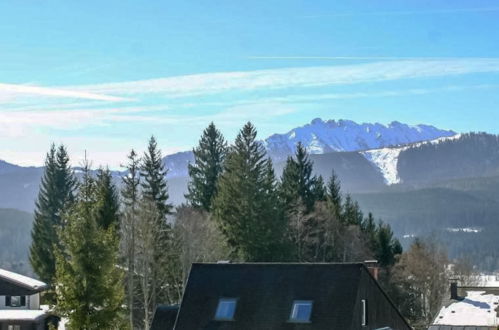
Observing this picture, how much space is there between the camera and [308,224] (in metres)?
88.6

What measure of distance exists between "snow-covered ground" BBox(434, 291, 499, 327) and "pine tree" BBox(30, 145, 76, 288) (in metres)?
38.4

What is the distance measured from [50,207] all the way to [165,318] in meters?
41.0

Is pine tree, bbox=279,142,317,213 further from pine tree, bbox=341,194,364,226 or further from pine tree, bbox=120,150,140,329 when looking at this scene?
pine tree, bbox=120,150,140,329

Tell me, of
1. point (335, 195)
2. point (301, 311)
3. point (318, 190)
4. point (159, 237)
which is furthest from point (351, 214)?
point (301, 311)

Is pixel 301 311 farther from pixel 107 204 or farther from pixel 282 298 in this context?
pixel 107 204

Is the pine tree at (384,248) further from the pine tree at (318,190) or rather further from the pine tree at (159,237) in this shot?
the pine tree at (159,237)

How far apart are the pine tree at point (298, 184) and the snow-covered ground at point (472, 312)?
26797mm

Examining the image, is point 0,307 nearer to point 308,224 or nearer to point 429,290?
point 308,224

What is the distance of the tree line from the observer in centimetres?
7125

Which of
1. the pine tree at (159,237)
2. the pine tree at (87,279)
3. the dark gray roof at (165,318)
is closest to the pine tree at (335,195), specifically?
the pine tree at (159,237)

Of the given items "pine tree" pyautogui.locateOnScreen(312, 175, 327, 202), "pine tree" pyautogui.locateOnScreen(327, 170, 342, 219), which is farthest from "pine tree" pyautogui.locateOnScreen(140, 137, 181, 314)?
"pine tree" pyautogui.locateOnScreen(327, 170, 342, 219)

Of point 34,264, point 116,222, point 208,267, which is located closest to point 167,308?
point 208,267

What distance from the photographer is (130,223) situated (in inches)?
2761

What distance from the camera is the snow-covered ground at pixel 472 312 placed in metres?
62.3
